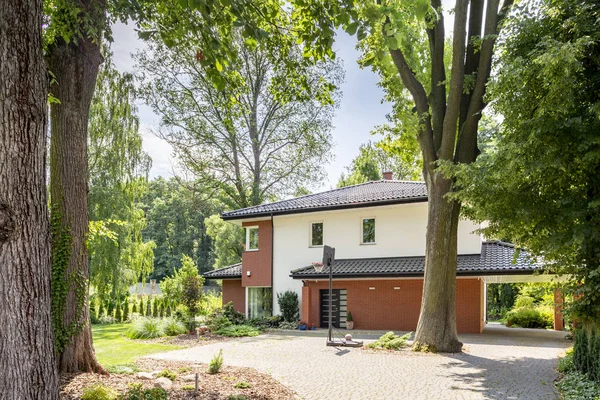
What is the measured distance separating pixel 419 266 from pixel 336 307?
4.62 m

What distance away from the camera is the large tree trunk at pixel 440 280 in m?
12.7

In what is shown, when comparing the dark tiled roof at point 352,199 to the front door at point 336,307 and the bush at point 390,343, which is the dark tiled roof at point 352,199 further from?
the bush at point 390,343

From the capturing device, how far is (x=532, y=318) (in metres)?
22.6

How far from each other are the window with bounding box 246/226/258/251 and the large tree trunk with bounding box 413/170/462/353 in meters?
12.6

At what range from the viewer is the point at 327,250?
47.4 feet

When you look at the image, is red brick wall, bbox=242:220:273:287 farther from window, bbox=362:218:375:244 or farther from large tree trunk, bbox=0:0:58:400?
large tree trunk, bbox=0:0:58:400

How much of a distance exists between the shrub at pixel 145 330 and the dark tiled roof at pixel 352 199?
7.44 meters

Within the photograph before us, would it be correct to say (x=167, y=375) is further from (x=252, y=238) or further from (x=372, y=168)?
(x=372, y=168)

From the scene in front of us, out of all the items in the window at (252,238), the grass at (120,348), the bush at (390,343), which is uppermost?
the window at (252,238)

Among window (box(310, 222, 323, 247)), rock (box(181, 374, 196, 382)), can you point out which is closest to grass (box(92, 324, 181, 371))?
rock (box(181, 374, 196, 382))

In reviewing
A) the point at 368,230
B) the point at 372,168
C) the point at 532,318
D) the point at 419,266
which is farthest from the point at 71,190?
the point at 372,168

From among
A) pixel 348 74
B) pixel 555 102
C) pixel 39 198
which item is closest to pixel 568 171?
pixel 555 102

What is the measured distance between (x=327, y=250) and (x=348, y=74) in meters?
18.9

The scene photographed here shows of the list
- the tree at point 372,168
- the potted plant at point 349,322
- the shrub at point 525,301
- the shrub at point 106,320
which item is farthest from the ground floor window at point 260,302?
the tree at point 372,168
